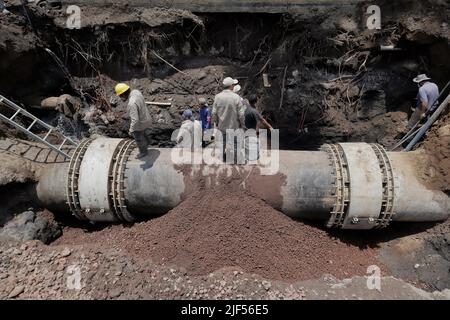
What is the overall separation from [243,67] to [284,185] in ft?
13.1

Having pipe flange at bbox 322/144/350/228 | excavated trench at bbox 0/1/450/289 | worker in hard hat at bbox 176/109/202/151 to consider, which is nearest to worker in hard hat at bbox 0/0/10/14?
excavated trench at bbox 0/1/450/289

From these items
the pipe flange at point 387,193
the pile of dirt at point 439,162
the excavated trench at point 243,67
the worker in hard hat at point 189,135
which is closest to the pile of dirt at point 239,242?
the pipe flange at point 387,193

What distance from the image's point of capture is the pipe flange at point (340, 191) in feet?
18.2

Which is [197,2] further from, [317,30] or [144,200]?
[144,200]

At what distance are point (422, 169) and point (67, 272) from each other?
613 centimetres

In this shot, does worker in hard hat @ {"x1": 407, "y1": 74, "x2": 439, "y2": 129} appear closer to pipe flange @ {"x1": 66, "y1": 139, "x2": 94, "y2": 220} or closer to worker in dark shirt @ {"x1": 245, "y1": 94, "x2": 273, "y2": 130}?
worker in dark shirt @ {"x1": 245, "y1": 94, "x2": 273, "y2": 130}

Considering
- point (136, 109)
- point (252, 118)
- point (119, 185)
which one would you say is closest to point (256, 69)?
point (252, 118)

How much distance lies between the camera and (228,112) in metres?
5.35

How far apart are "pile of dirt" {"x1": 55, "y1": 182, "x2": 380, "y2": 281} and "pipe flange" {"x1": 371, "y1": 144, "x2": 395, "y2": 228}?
25.7 inches

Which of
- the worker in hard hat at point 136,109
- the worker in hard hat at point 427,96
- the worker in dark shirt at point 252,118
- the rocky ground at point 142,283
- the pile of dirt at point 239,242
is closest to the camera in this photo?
the rocky ground at point 142,283

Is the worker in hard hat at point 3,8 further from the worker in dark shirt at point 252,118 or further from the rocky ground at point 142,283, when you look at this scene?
the worker in dark shirt at point 252,118

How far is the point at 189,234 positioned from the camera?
17.9 ft

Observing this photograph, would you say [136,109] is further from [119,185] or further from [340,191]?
[340,191]

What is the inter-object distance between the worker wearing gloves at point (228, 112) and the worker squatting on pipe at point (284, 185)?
546mm
